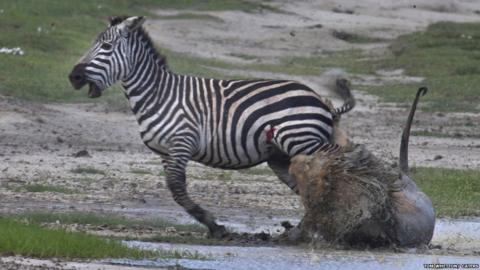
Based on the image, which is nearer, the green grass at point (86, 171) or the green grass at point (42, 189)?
the green grass at point (42, 189)

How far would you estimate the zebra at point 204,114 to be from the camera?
1145cm

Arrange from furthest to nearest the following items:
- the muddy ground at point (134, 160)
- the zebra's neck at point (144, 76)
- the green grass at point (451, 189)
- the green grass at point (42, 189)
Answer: the green grass at point (42, 189)
the green grass at point (451, 189)
the muddy ground at point (134, 160)
the zebra's neck at point (144, 76)

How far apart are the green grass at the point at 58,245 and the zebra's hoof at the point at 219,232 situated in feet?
4.09

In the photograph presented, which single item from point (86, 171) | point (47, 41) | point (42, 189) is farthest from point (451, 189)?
point (47, 41)

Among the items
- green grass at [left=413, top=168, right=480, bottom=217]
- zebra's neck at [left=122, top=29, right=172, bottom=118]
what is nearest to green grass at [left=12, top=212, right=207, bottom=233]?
zebra's neck at [left=122, top=29, right=172, bottom=118]

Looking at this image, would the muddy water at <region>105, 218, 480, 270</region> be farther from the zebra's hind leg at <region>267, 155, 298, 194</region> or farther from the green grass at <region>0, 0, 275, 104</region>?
the green grass at <region>0, 0, 275, 104</region>

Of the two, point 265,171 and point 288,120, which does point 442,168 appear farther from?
point 288,120

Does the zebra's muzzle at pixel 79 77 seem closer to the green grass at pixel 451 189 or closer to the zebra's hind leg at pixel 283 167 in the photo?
the zebra's hind leg at pixel 283 167

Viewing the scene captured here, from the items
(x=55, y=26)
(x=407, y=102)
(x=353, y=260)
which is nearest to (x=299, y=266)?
(x=353, y=260)

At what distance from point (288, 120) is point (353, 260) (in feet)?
5.12

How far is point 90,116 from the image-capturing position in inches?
796

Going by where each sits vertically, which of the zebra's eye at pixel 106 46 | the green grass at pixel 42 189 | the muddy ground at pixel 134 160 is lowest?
the muddy ground at pixel 134 160

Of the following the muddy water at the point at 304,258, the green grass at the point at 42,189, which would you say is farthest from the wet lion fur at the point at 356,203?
the green grass at the point at 42,189

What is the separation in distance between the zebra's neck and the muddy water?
152cm
